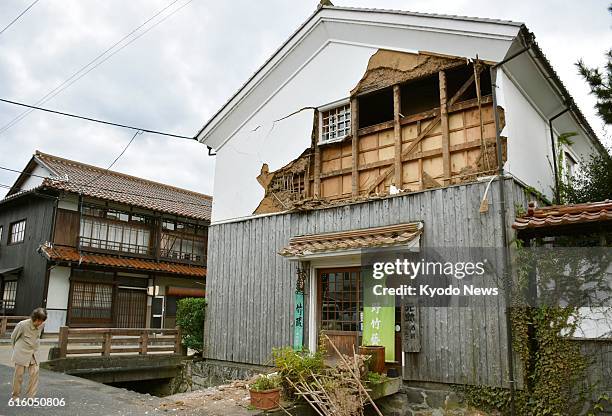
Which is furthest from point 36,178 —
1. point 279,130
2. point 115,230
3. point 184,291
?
point 279,130

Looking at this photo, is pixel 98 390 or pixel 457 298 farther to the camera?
pixel 98 390

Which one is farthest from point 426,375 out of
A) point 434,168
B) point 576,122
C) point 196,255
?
point 196,255

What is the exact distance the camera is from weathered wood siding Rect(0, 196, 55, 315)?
18.4 meters

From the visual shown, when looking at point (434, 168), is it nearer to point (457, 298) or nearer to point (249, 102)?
point (457, 298)

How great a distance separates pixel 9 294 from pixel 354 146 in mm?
18111

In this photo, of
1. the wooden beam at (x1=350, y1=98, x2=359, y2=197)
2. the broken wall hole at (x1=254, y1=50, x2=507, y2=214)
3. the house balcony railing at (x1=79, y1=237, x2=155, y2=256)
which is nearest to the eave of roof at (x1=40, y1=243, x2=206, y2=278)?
the house balcony railing at (x1=79, y1=237, x2=155, y2=256)

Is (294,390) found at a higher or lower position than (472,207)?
lower

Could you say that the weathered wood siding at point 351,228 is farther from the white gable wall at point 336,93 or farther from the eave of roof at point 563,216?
the white gable wall at point 336,93

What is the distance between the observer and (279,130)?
38.4 feet

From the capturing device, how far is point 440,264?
8.52 m

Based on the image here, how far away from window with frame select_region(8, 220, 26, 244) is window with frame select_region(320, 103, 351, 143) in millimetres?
16254

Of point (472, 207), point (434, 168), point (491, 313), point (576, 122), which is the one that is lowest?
point (491, 313)

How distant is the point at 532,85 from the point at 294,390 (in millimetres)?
7607

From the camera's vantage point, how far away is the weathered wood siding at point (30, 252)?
18.4 m
